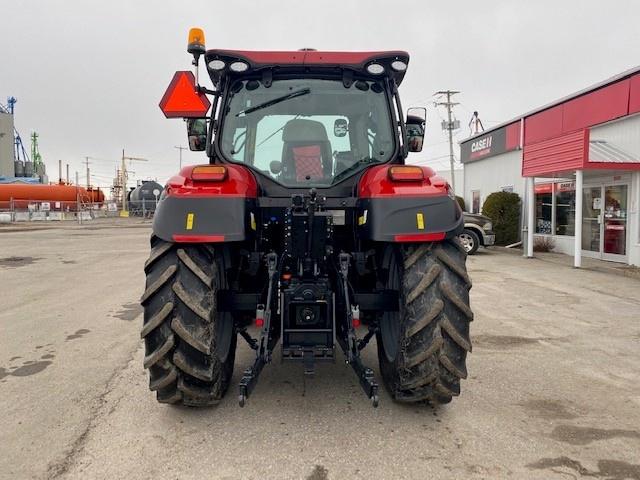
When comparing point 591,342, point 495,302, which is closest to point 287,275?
point 591,342

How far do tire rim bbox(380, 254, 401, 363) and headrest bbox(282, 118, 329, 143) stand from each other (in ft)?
3.82

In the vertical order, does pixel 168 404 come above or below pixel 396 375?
below

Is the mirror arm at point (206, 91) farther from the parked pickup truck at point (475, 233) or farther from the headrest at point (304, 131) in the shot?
the parked pickup truck at point (475, 233)

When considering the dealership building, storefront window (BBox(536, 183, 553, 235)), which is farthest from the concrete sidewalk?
storefront window (BBox(536, 183, 553, 235))

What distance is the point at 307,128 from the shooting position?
13.0 ft

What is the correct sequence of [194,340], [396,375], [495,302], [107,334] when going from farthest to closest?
→ [495,302] → [107,334] → [396,375] → [194,340]

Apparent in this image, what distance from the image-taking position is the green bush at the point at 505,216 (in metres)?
17.0

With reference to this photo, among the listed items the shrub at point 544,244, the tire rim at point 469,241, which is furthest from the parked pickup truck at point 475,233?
Answer: the shrub at point 544,244

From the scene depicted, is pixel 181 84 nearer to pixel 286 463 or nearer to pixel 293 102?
pixel 293 102

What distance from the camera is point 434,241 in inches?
124

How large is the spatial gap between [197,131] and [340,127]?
1191mm

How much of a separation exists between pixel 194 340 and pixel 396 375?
52.7 inches

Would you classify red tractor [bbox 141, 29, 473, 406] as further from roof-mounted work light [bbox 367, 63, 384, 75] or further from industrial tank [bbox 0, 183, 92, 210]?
industrial tank [bbox 0, 183, 92, 210]

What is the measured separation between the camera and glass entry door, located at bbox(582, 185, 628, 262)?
12712 mm
